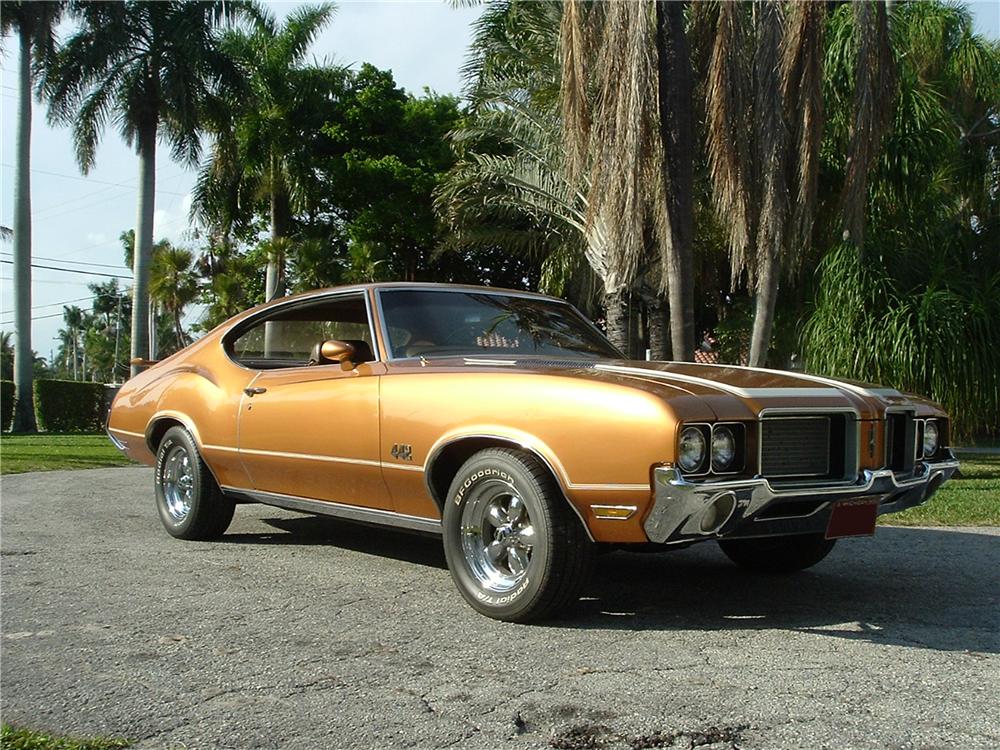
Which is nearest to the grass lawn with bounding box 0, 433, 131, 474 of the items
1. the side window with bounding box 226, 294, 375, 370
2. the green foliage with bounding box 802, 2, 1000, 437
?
the side window with bounding box 226, 294, 375, 370

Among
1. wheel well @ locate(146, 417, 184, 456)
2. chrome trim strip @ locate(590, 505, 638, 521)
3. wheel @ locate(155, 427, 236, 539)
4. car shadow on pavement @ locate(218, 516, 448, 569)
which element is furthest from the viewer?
wheel well @ locate(146, 417, 184, 456)

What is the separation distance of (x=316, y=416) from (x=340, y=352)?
43 centimetres

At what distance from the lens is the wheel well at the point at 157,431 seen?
673 cm

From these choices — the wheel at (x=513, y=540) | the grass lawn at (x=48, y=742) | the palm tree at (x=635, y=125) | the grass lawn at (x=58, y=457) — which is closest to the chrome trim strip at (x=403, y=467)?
the wheel at (x=513, y=540)

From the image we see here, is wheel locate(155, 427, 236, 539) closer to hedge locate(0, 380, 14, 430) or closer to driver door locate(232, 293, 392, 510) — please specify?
driver door locate(232, 293, 392, 510)

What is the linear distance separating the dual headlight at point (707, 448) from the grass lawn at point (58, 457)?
30.5ft

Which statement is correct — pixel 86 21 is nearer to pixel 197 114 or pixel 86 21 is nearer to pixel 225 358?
pixel 197 114

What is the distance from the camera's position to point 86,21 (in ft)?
82.8

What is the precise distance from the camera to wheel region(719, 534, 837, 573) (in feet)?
17.3

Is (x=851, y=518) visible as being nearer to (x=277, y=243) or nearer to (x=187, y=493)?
(x=187, y=493)

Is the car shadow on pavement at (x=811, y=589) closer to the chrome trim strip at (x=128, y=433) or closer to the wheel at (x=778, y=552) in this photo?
the wheel at (x=778, y=552)

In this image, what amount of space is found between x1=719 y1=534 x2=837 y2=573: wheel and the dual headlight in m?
1.42

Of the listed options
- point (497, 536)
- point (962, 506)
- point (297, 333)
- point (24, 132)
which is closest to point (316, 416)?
point (297, 333)

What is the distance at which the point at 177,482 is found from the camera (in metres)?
6.62
